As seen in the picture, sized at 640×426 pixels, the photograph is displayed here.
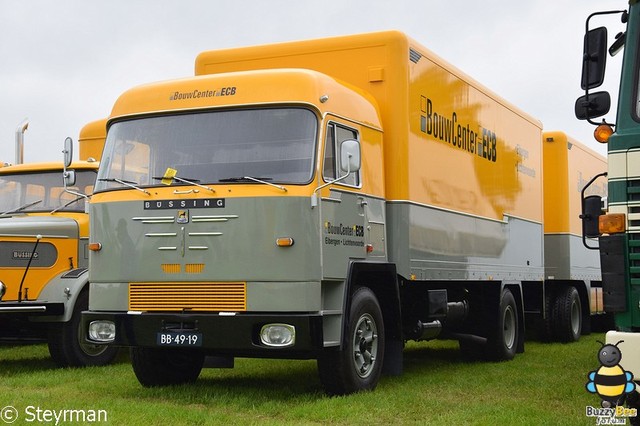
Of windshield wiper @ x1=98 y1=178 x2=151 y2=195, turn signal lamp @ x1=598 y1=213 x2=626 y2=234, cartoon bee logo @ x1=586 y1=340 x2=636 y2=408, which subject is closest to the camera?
cartoon bee logo @ x1=586 y1=340 x2=636 y2=408

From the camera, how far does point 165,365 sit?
9.72m

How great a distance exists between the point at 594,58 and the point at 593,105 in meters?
0.36

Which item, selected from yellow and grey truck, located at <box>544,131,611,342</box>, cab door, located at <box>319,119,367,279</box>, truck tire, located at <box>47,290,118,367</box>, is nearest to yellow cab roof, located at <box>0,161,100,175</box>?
truck tire, located at <box>47,290,118,367</box>

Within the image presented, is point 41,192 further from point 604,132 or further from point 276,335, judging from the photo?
point 604,132

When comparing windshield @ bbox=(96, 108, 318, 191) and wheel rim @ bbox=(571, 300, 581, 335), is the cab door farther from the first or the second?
wheel rim @ bbox=(571, 300, 581, 335)

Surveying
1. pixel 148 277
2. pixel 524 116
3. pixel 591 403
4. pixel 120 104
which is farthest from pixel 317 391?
pixel 524 116

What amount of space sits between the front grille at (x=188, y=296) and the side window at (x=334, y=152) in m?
1.29

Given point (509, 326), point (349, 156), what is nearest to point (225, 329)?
point (349, 156)

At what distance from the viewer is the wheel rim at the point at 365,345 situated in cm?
892

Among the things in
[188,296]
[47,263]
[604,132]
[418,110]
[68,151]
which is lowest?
[188,296]

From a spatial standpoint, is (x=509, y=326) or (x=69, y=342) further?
(x=509, y=326)

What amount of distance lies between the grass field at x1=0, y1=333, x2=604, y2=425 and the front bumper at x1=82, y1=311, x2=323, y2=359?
517mm

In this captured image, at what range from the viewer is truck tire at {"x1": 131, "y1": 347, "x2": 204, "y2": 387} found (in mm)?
9484

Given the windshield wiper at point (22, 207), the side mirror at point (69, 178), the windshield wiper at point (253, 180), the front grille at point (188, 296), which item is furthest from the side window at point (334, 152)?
the windshield wiper at point (22, 207)
